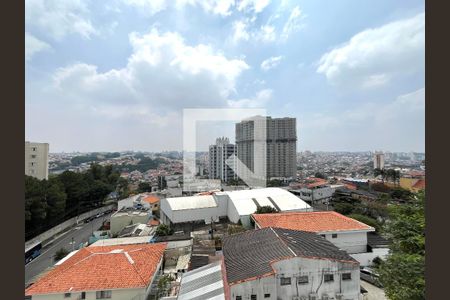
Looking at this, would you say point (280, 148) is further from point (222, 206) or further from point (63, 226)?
point (63, 226)

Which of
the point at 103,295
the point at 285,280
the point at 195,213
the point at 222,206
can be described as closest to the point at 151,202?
the point at 195,213

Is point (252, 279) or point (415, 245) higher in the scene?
point (415, 245)

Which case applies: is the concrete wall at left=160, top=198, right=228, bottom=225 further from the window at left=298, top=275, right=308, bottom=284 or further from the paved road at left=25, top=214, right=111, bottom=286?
the window at left=298, top=275, right=308, bottom=284

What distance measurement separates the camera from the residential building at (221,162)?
20641mm

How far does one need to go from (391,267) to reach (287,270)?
170 centimetres

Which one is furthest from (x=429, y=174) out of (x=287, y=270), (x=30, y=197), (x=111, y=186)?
(x=111, y=186)

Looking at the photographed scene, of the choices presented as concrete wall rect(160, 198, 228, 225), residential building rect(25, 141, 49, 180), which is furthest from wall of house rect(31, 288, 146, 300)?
residential building rect(25, 141, 49, 180)

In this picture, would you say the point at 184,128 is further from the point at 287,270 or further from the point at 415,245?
the point at 415,245

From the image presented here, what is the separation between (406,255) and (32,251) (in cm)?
1269

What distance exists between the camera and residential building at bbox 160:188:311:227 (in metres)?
11.5

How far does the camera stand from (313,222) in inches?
325

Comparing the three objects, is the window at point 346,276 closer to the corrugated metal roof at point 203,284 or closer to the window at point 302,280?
the window at point 302,280

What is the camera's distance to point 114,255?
6008 millimetres

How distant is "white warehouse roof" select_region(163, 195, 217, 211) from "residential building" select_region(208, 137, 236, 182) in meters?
7.61
